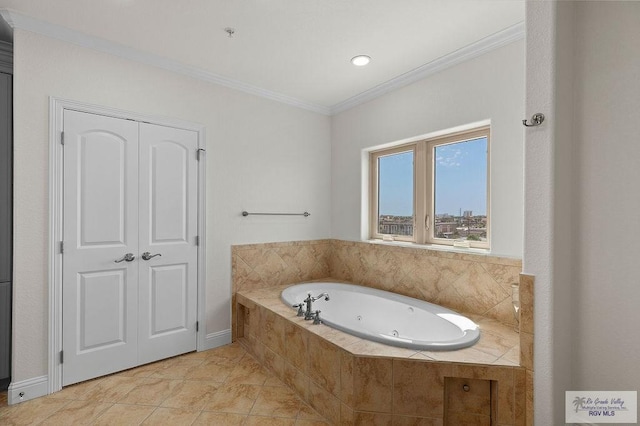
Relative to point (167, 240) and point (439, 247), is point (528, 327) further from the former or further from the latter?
point (167, 240)

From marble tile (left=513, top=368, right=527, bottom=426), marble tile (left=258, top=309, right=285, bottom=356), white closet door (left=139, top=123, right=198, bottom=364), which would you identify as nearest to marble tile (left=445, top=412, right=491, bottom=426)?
marble tile (left=513, top=368, right=527, bottom=426)

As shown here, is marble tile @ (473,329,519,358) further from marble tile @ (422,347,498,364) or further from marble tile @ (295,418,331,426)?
marble tile @ (295,418,331,426)

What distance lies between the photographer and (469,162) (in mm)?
2648

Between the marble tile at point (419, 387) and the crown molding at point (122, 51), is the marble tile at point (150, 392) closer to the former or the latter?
the marble tile at point (419, 387)

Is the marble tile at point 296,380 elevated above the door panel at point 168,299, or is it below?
below

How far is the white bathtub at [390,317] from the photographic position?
1.88m

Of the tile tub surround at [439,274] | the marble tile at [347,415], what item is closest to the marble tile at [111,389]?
the marble tile at [347,415]

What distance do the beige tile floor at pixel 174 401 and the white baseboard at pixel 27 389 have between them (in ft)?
0.14

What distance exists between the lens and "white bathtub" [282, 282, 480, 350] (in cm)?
188

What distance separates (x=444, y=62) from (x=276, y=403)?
2.99 metres

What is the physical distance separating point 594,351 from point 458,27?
2.13m

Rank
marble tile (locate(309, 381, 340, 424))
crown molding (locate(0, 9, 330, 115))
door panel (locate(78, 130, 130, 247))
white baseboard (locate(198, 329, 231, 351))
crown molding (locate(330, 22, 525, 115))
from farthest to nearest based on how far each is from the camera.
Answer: white baseboard (locate(198, 329, 231, 351)) → door panel (locate(78, 130, 130, 247)) → crown molding (locate(330, 22, 525, 115)) → crown molding (locate(0, 9, 330, 115)) → marble tile (locate(309, 381, 340, 424))

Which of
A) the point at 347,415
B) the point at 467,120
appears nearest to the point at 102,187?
the point at 347,415
